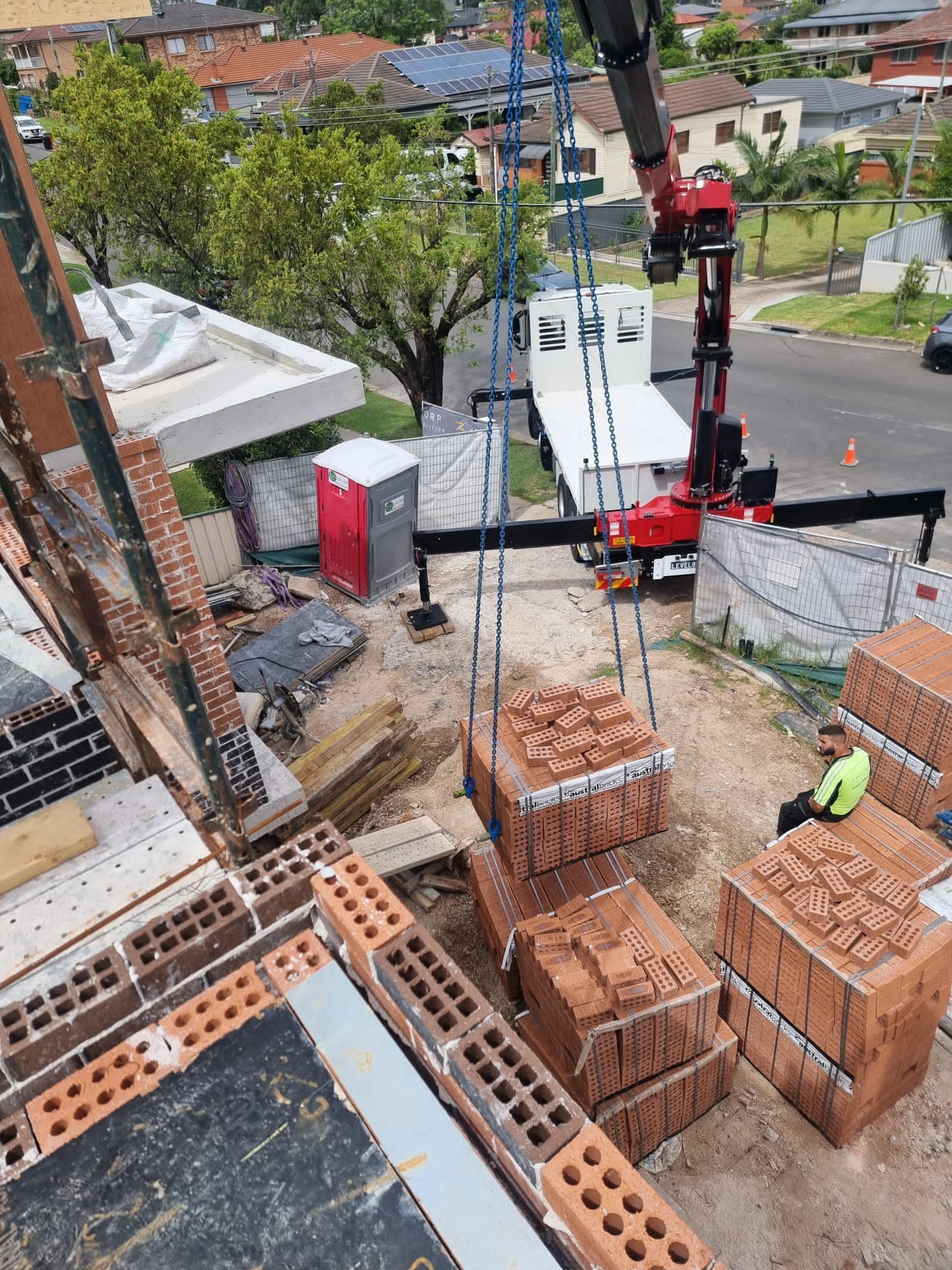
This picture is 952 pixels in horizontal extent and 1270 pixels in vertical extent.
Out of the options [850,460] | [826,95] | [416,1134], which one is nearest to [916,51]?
[826,95]

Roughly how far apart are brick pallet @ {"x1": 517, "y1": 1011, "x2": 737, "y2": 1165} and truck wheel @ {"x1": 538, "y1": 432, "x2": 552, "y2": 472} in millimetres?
12894

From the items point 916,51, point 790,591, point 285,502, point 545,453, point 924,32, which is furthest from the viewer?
point 916,51

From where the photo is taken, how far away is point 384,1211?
3.10 m

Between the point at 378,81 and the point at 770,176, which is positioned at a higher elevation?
the point at 378,81

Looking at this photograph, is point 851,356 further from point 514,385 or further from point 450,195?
point 450,195

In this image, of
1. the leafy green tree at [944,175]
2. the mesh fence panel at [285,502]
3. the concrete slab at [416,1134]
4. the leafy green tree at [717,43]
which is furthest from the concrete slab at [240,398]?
the leafy green tree at [717,43]

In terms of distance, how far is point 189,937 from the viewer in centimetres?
385

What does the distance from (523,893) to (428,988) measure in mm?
4172

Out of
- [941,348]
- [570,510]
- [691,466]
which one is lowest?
[941,348]

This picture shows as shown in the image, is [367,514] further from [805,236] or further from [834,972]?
[805,236]

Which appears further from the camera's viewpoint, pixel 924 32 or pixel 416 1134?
pixel 924 32

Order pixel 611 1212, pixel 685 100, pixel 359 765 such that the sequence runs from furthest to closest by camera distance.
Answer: pixel 685 100, pixel 359 765, pixel 611 1212

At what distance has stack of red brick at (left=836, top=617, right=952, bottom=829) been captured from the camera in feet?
27.4

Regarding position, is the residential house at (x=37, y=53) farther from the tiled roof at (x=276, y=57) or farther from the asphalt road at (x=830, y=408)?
the asphalt road at (x=830, y=408)
